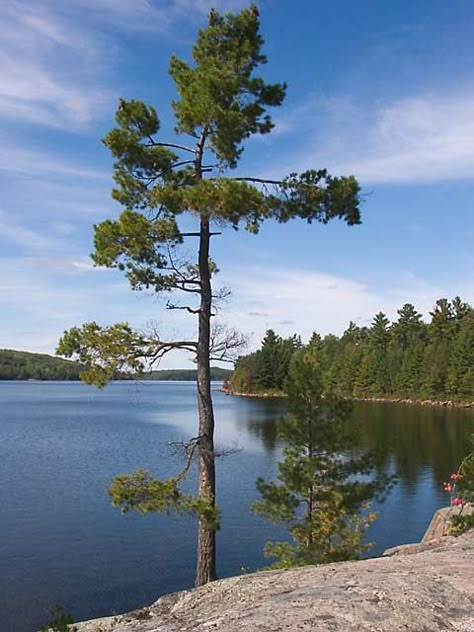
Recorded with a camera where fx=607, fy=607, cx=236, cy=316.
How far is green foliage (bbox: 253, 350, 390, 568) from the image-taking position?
38.2 feet

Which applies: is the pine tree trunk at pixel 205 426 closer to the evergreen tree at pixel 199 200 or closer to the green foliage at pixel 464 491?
the evergreen tree at pixel 199 200

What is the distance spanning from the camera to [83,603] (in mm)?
14523

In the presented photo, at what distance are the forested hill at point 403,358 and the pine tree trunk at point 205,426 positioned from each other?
50615 millimetres

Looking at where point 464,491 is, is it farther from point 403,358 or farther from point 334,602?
point 403,358

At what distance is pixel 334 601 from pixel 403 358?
86929 mm

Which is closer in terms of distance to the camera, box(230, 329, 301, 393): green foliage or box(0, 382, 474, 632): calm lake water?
box(0, 382, 474, 632): calm lake water

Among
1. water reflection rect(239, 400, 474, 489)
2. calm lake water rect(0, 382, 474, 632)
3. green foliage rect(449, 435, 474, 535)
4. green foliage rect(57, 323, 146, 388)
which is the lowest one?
calm lake water rect(0, 382, 474, 632)

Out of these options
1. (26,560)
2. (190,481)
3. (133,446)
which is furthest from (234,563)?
(133,446)

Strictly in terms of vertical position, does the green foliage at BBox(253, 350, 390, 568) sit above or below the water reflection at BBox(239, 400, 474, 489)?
above

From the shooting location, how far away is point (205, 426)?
33.8 feet

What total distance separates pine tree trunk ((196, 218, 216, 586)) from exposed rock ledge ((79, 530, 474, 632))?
14.5 ft

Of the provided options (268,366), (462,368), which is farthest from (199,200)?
(268,366)

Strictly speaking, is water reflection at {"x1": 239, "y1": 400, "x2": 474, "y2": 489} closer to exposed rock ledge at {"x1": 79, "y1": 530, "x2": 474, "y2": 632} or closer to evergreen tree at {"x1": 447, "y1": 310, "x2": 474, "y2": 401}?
exposed rock ledge at {"x1": 79, "y1": 530, "x2": 474, "y2": 632}

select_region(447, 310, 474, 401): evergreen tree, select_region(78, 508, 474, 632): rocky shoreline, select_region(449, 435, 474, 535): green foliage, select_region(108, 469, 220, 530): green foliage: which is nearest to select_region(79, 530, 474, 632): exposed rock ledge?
select_region(78, 508, 474, 632): rocky shoreline
